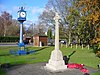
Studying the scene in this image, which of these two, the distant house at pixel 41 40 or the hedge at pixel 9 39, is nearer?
the distant house at pixel 41 40

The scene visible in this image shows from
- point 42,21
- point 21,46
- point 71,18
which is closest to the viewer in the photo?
point 21,46

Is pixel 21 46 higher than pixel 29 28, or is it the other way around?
pixel 29 28

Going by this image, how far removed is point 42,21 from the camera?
51.5m

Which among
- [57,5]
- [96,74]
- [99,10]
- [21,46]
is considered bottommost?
[96,74]

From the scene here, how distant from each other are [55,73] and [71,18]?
Answer: 1162 inches

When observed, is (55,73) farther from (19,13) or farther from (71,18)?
(71,18)

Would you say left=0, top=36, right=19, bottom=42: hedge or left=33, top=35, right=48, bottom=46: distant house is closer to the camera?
left=33, top=35, right=48, bottom=46: distant house

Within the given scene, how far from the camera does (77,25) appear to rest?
143 feet

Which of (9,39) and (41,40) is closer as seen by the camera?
(41,40)

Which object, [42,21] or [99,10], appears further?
[42,21]

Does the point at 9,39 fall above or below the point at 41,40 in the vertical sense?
above

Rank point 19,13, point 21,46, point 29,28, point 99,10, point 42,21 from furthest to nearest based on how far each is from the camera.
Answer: point 29,28 < point 42,21 < point 19,13 < point 21,46 < point 99,10

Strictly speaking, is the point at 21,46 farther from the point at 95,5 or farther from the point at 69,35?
the point at 69,35

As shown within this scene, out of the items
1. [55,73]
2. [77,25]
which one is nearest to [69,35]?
[77,25]
